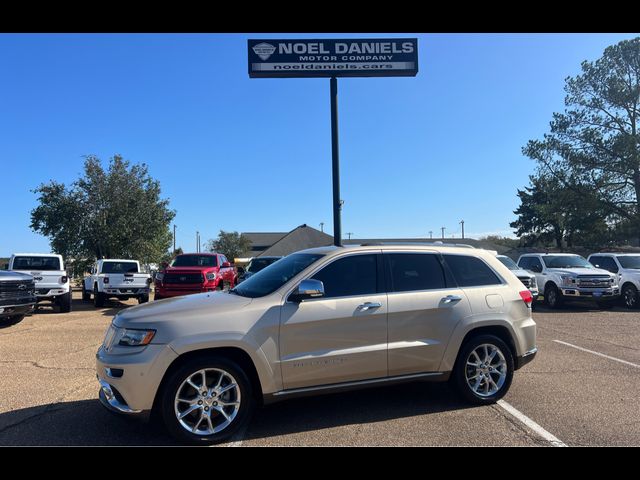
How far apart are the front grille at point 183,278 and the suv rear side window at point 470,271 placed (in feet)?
34.4

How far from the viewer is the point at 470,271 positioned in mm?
5359

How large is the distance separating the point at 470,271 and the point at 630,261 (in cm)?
1460

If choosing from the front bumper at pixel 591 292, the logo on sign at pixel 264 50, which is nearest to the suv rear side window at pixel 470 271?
the front bumper at pixel 591 292

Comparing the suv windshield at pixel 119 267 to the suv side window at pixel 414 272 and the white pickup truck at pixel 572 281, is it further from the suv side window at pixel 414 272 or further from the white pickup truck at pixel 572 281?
the white pickup truck at pixel 572 281

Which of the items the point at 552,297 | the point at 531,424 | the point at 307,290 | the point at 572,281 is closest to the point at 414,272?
the point at 307,290

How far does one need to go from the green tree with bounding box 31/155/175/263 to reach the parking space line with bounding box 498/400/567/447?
23.7 m

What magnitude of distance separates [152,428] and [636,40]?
36.8 m

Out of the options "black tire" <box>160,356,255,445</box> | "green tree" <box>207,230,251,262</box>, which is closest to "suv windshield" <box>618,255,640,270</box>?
"black tire" <box>160,356,255,445</box>

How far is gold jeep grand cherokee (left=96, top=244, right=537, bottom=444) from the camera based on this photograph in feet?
13.3

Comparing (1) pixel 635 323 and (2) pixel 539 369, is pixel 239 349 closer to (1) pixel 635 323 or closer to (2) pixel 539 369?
(2) pixel 539 369

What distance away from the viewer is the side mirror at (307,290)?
4.31 metres

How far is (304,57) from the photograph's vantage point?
17500 millimetres
